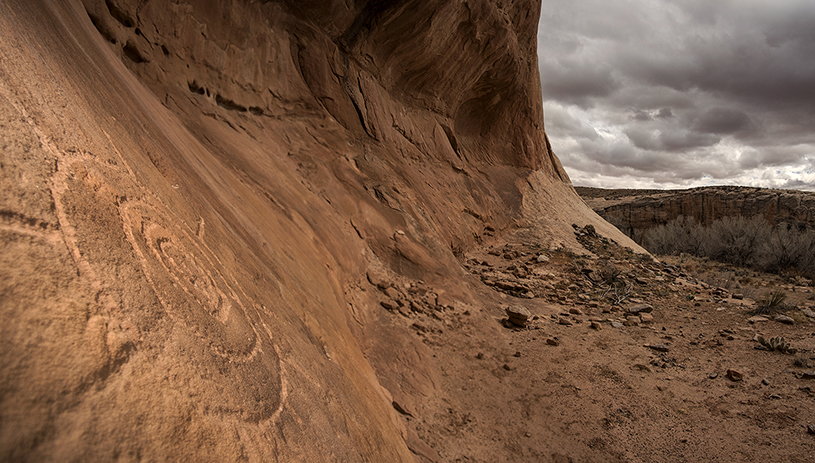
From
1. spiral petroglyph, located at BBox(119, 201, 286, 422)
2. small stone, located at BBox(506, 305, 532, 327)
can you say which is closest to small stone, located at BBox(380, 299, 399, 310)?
small stone, located at BBox(506, 305, 532, 327)

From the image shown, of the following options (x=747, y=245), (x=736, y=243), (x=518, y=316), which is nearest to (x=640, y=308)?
(x=518, y=316)

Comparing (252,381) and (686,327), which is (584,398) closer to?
(686,327)

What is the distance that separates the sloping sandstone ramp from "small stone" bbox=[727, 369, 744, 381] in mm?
3580

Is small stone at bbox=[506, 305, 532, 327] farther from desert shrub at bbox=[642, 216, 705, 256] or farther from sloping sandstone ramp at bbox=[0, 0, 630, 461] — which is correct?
desert shrub at bbox=[642, 216, 705, 256]

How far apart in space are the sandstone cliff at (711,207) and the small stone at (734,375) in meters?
26.1

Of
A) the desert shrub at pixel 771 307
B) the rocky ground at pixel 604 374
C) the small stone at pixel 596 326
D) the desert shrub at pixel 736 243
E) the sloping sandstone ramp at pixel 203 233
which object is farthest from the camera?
the desert shrub at pixel 736 243

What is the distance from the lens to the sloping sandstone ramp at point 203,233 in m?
0.84

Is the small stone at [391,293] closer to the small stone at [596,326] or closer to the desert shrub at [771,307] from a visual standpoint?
the small stone at [596,326]

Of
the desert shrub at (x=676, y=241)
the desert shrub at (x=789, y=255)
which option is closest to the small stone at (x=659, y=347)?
→ the desert shrub at (x=789, y=255)

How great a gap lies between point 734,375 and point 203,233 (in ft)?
18.4

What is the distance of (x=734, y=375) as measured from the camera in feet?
14.0

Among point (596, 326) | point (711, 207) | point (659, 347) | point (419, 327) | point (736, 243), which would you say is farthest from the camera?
point (711, 207)

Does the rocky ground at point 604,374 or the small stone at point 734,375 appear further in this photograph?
the small stone at point 734,375

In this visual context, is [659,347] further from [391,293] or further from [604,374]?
[391,293]
